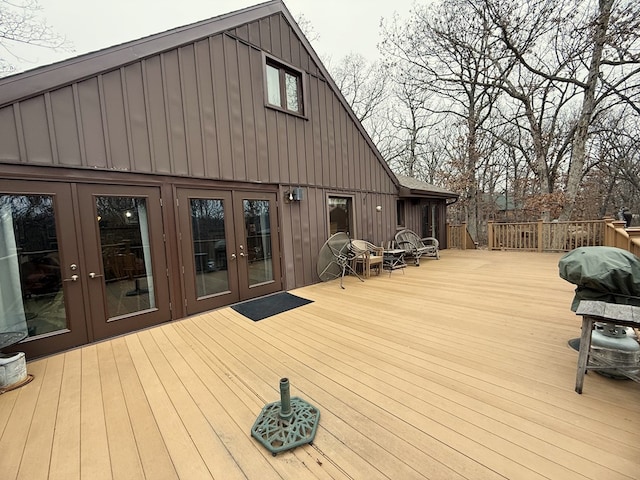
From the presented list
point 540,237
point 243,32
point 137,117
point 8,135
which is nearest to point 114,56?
point 137,117

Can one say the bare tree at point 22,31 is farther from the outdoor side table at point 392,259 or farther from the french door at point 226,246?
the outdoor side table at point 392,259

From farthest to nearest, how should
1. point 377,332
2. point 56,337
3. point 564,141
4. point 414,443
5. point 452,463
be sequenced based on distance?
point 564,141 → point 377,332 → point 56,337 → point 414,443 → point 452,463

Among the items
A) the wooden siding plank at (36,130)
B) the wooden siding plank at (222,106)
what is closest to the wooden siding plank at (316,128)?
the wooden siding plank at (222,106)

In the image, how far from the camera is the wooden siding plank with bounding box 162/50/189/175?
382cm

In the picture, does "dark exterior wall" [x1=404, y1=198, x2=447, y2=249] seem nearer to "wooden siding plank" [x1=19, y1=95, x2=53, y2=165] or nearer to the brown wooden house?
the brown wooden house

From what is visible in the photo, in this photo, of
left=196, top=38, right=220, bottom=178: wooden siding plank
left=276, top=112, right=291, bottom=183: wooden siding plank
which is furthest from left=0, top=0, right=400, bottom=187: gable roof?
left=276, top=112, right=291, bottom=183: wooden siding plank

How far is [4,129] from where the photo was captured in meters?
2.69

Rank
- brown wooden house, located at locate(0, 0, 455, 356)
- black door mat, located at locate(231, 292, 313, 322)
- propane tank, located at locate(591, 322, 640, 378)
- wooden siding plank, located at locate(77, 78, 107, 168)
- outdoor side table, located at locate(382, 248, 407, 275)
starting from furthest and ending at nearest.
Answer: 1. outdoor side table, located at locate(382, 248, 407, 275)
2. black door mat, located at locate(231, 292, 313, 322)
3. wooden siding plank, located at locate(77, 78, 107, 168)
4. brown wooden house, located at locate(0, 0, 455, 356)
5. propane tank, located at locate(591, 322, 640, 378)

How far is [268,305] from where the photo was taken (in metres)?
4.50

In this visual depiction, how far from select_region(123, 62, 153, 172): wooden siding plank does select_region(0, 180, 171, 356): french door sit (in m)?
0.39

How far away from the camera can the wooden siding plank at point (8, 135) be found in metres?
2.68

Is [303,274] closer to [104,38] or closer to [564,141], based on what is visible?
[104,38]

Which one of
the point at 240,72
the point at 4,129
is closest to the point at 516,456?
the point at 4,129

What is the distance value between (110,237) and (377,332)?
356 centimetres
